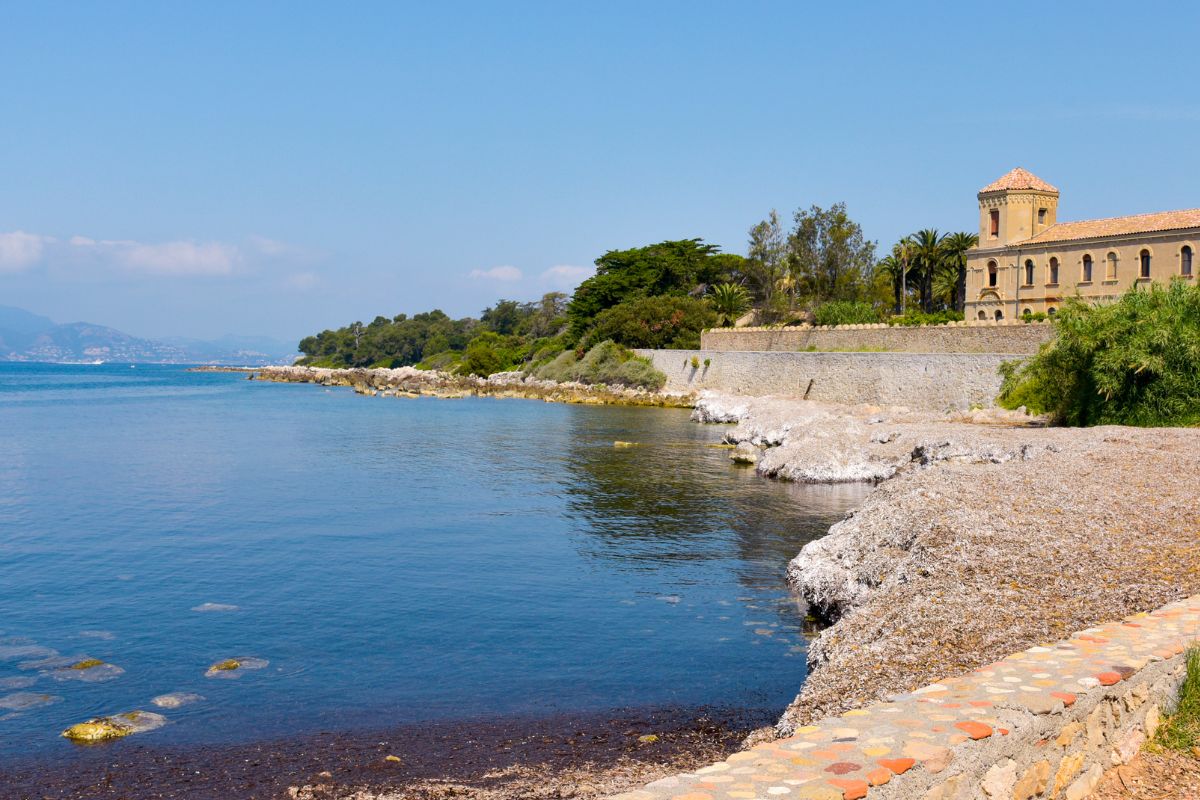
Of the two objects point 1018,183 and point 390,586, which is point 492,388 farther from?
point 390,586

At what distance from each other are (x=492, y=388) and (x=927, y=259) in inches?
1432

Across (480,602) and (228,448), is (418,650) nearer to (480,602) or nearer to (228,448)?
(480,602)

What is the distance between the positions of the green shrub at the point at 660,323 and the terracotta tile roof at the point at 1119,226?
2592 cm

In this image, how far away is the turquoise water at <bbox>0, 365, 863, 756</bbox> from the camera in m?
10.8

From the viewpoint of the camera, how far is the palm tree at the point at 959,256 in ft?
228

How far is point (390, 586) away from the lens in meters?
15.8

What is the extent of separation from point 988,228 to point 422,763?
58373mm

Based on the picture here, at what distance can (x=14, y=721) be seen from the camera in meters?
9.88

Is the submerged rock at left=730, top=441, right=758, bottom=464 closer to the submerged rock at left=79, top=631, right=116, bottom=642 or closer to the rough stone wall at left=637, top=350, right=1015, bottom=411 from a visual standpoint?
the rough stone wall at left=637, top=350, right=1015, bottom=411

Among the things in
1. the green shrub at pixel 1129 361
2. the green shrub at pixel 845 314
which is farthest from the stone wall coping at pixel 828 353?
the green shrub at pixel 1129 361

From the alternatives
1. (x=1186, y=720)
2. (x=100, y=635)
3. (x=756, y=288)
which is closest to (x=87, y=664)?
(x=100, y=635)

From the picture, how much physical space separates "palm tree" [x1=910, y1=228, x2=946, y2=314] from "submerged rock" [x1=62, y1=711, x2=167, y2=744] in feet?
229

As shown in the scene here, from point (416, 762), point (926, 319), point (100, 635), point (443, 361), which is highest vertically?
point (926, 319)

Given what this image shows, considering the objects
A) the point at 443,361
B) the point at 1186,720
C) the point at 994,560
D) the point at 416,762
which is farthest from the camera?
the point at 443,361
